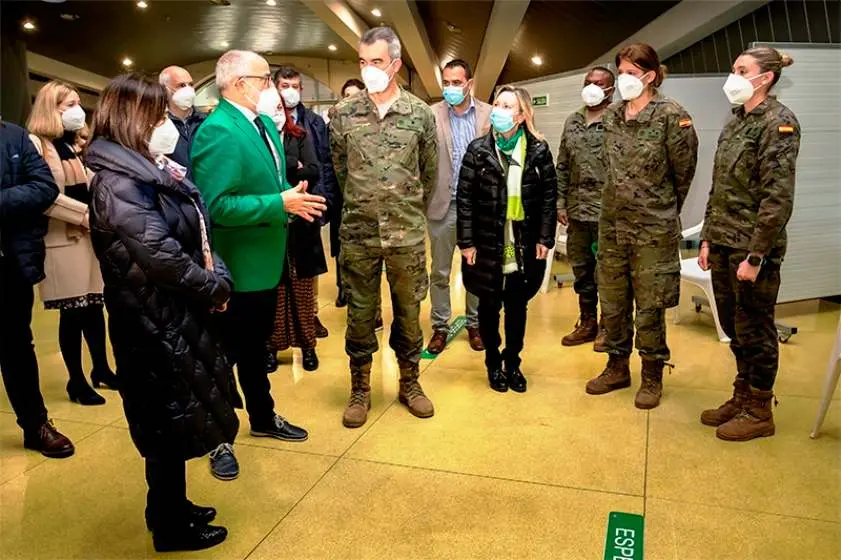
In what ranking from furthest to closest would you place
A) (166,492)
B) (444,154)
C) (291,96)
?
(444,154)
(291,96)
(166,492)

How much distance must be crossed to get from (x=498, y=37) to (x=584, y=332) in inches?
266

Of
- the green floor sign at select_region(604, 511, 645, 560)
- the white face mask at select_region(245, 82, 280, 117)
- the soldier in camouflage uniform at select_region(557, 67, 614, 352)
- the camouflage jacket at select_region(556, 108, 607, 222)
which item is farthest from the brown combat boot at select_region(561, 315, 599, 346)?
the white face mask at select_region(245, 82, 280, 117)

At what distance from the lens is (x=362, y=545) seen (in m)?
1.98

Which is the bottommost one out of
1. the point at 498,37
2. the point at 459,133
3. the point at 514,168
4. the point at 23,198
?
the point at 23,198

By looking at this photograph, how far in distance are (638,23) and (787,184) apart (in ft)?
19.1

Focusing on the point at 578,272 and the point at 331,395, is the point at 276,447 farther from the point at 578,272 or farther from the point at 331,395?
the point at 578,272

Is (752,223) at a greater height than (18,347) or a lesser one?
greater

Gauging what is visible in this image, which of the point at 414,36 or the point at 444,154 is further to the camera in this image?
the point at 414,36

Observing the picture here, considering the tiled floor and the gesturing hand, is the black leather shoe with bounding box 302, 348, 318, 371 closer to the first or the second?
the tiled floor

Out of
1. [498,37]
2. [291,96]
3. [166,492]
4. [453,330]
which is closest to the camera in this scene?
[166,492]

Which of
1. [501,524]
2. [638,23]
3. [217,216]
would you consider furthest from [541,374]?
[638,23]

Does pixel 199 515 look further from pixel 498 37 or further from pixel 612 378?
pixel 498 37

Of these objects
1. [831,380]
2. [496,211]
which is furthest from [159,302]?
[831,380]

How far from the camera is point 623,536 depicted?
2.00 m
